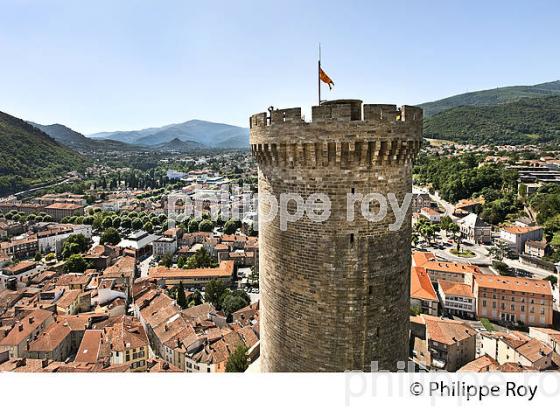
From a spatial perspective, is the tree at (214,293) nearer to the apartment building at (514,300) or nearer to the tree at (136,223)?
the apartment building at (514,300)

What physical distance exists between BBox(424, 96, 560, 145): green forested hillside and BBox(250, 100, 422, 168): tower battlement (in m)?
180

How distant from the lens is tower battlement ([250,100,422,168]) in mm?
6445

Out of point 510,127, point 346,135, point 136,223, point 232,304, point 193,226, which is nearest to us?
point 346,135

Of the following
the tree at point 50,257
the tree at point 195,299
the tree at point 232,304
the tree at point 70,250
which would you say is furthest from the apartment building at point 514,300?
the tree at point 50,257

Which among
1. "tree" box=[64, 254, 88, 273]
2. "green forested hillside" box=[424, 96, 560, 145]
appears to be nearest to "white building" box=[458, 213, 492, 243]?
"tree" box=[64, 254, 88, 273]

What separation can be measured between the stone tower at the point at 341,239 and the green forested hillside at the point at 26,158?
155419 mm

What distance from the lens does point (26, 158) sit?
159 metres

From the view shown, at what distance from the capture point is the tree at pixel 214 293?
47.6m

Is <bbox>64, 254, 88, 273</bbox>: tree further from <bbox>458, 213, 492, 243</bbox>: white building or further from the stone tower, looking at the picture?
<bbox>458, 213, 492, 243</bbox>: white building

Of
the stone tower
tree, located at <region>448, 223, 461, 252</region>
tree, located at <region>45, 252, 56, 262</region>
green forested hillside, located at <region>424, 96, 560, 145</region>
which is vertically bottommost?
tree, located at <region>45, 252, 56, 262</region>

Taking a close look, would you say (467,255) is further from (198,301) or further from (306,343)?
(306,343)

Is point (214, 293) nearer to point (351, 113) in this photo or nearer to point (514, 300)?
point (514, 300)

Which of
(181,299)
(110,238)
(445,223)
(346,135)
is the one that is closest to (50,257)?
(110,238)

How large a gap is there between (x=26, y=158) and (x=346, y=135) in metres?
190
